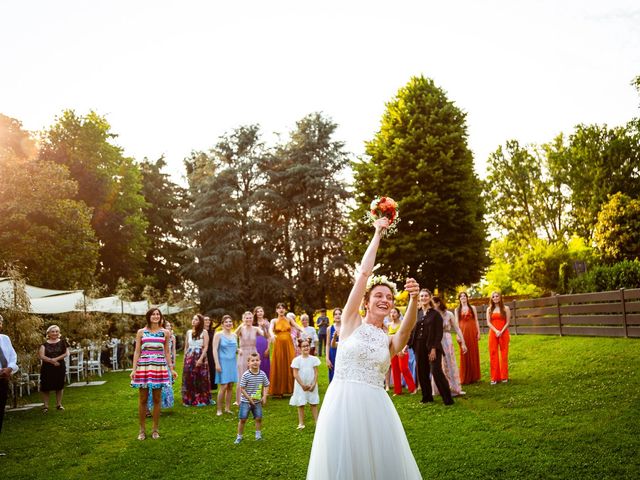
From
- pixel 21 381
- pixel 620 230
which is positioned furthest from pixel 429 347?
pixel 620 230

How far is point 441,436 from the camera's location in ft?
27.4

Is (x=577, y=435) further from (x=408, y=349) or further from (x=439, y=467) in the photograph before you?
(x=408, y=349)

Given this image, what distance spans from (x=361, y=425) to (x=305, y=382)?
227 inches

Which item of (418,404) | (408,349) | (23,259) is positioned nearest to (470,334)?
(408,349)

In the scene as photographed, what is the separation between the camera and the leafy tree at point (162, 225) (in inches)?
1961

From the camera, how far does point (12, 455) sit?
9102 millimetres

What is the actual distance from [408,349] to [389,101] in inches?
916

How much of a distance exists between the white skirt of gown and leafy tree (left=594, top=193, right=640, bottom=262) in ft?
105

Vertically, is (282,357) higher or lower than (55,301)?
lower

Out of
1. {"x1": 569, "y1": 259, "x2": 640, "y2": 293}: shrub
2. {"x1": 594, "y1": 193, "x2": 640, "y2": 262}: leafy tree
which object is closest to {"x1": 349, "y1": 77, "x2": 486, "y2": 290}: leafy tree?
{"x1": 594, "y1": 193, "x2": 640, "y2": 262}: leafy tree

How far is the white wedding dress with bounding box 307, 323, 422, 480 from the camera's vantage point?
431 cm

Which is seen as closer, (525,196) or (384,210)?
(384,210)

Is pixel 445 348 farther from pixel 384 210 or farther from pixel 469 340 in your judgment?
pixel 384 210

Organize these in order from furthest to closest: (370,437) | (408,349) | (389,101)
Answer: (389,101), (408,349), (370,437)
